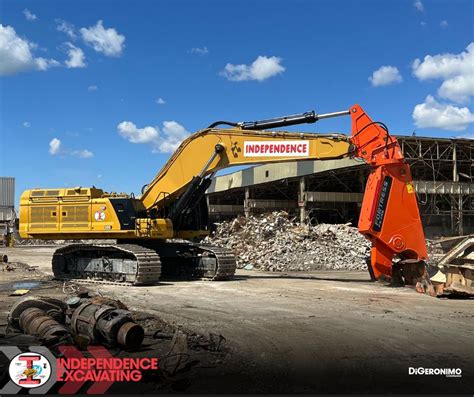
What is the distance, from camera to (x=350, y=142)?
13.9 meters

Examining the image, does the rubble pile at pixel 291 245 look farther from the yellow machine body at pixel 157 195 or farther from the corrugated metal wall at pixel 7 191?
the corrugated metal wall at pixel 7 191

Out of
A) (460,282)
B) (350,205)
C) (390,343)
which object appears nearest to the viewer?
(390,343)

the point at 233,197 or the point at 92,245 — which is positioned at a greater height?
the point at 233,197

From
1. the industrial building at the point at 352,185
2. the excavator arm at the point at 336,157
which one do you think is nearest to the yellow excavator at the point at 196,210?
the excavator arm at the point at 336,157

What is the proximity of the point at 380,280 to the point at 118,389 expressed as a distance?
32.4 feet

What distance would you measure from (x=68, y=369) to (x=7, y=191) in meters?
49.8

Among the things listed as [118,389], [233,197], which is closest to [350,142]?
[118,389]

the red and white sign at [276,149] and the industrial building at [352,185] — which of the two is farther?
the industrial building at [352,185]

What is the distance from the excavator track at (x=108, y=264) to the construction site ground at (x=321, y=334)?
35.3 inches

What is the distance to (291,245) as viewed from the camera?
80.6ft

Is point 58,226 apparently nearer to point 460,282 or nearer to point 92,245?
point 92,245

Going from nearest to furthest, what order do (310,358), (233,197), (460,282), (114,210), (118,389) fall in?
(118,389), (310,358), (460,282), (114,210), (233,197)

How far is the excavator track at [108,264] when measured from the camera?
1426 cm

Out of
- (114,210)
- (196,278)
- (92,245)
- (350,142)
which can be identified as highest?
(350,142)
